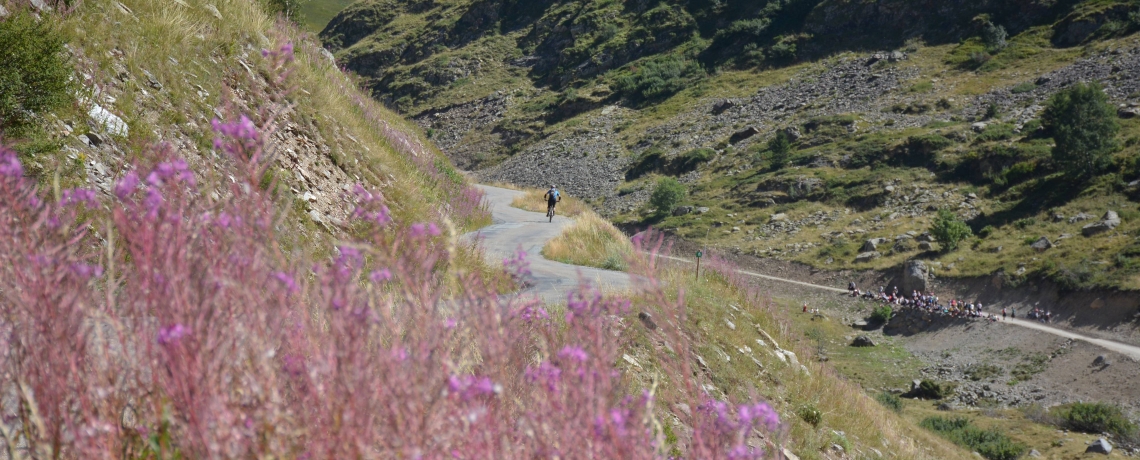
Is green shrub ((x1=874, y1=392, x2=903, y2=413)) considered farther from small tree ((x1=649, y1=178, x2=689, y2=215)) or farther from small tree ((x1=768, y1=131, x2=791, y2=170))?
small tree ((x1=768, y1=131, x2=791, y2=170))

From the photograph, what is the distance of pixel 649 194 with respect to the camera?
62.2 m

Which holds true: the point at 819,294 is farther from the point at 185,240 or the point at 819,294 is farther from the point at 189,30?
the point at 185,240

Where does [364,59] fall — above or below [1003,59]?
below

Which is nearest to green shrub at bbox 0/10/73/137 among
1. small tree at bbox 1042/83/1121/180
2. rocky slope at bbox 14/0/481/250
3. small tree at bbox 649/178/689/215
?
rocky slope at bbox 14/0/481/250

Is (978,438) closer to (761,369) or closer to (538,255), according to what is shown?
(538,255)

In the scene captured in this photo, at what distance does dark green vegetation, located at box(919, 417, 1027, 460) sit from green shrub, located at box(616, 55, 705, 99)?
6445 cm

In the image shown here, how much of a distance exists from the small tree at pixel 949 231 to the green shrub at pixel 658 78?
46317 millimetres

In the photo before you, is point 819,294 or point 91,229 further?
point 819,294

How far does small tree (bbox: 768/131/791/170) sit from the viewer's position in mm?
60156

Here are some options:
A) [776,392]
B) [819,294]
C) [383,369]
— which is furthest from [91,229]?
[819,294]

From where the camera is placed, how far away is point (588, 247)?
1555cm

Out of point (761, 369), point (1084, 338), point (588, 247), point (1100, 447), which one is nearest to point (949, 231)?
point (1084, 338)

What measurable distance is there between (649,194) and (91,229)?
191ft

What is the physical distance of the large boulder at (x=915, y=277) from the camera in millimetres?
38781
